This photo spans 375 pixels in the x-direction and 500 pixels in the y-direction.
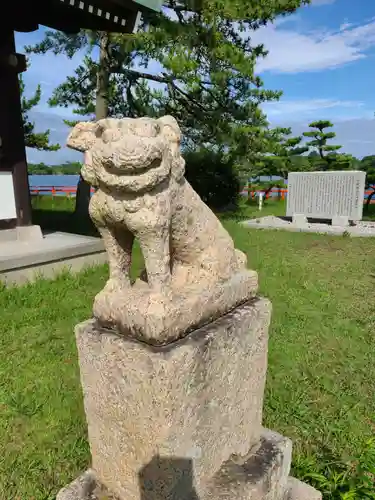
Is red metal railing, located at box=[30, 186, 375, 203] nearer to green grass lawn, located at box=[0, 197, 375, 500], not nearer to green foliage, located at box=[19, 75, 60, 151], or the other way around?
green foliage, located at box=[19, 75, 60, 151]

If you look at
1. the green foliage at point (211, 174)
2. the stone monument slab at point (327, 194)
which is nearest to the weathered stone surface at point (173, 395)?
the stone monument slab at point (327, 194)

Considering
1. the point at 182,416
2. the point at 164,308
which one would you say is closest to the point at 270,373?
the point at 182,416

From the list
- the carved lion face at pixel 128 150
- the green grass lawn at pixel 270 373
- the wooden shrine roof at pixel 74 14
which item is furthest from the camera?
the wooden shrine roof at pixel 74 14

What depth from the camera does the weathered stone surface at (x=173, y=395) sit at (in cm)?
117

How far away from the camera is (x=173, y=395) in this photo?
1155 millimetres

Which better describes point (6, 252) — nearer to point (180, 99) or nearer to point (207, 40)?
point (207, 40)

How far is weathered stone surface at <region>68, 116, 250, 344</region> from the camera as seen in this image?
1.09 meters

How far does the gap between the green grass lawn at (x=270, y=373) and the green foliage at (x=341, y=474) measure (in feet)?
0.19

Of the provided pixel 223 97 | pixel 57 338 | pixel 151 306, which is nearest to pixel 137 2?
pixel 57 338

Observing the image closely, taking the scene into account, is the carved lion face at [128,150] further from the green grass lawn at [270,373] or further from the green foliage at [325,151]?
the green foliage at [325,151]

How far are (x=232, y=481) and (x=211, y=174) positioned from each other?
10.7 meters

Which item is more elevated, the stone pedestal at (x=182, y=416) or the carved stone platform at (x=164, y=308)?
the carved stone platform at (x=164, y=308)

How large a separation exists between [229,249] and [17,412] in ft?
5.44

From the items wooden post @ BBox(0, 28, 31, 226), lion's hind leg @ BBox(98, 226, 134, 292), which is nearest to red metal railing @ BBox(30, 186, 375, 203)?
wooden post @ BBox(0, 28, 31, 226)
